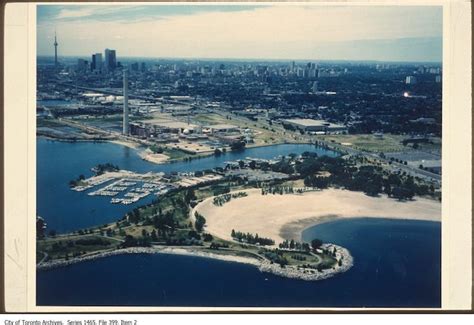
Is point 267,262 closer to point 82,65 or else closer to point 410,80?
point 410,80

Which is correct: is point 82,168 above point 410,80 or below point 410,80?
below

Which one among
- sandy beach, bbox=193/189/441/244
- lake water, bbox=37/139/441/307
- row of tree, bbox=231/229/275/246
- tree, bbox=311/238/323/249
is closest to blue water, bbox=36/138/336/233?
lake water, bbox=37/139/441/307

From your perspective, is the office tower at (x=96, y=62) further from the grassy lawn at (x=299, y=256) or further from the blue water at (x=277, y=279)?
the grassy lawn at (x=299, y=256)

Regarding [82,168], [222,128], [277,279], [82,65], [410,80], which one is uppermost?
[82,65]

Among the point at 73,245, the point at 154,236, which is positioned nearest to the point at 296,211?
the point at 154,236

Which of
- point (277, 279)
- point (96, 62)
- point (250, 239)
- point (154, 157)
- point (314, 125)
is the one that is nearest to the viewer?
point (277, 279)

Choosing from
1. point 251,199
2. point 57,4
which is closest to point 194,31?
point 57,4

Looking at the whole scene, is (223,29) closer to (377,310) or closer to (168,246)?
(168,246)
